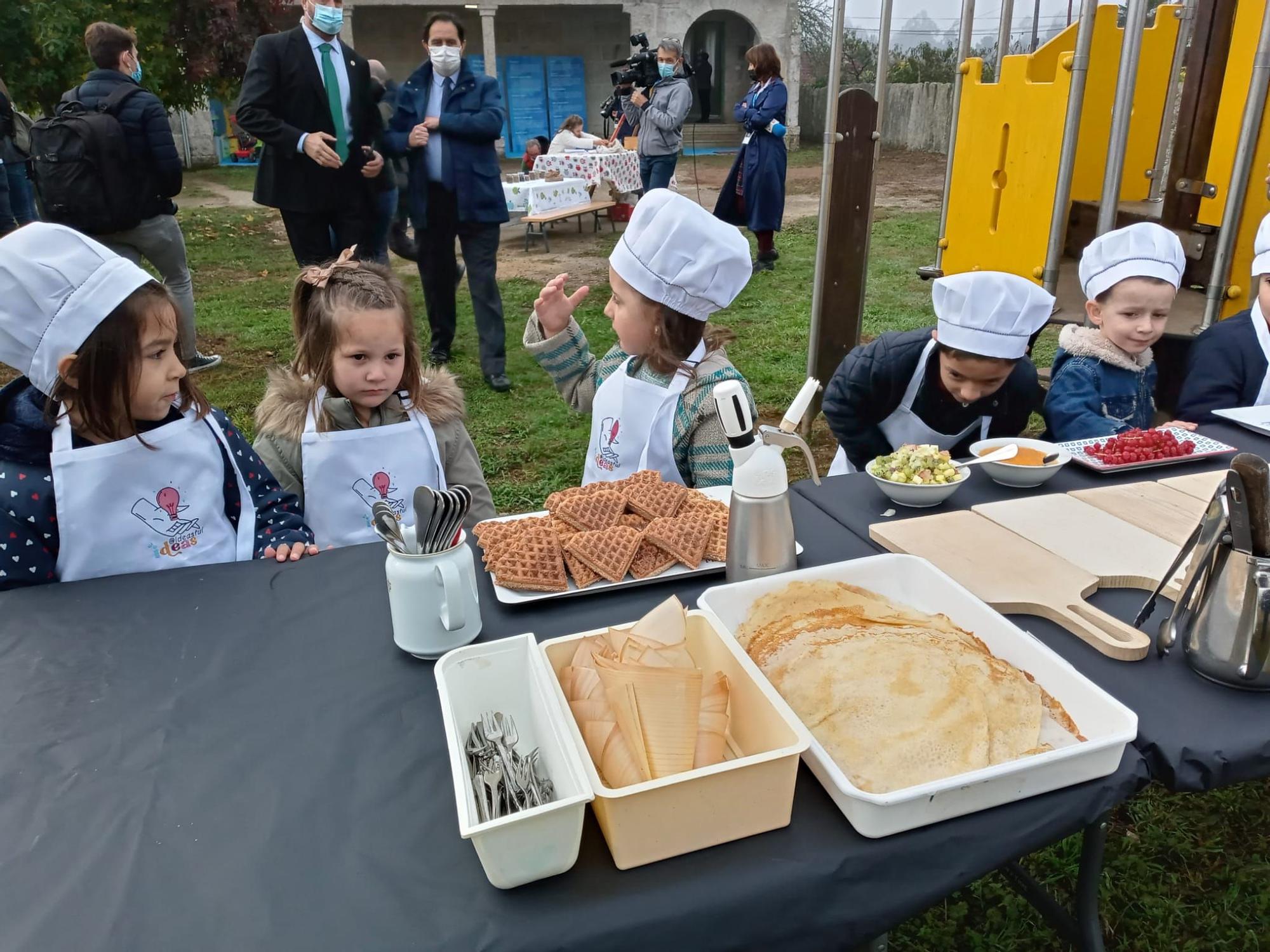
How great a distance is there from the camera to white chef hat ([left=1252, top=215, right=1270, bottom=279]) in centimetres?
290

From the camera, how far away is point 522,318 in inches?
310

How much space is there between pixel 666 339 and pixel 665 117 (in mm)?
7543

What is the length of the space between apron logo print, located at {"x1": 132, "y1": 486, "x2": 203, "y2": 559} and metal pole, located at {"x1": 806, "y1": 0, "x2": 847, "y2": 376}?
343 cm

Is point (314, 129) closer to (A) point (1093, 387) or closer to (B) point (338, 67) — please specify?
(B) point (338, 67)

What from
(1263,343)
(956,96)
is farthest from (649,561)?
(956,96)

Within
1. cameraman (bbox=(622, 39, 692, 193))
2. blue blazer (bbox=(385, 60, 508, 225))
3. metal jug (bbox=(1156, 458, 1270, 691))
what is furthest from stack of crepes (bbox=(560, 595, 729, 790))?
cameraman (bbox=(622, 39, 692, 193))

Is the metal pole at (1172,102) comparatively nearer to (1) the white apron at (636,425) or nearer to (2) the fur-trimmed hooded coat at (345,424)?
(1) the white apron at (636,425)

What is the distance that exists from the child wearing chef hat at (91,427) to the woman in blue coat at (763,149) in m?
7.71

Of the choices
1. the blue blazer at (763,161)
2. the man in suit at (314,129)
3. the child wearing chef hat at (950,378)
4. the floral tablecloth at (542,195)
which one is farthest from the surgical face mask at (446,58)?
the floral tablecloth at (542,195)

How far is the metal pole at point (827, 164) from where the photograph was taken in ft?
14.0

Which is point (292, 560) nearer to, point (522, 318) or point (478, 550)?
point (478, 550)

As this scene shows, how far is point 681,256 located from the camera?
2.45 meters

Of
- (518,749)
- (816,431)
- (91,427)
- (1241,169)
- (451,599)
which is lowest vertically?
(816,431)

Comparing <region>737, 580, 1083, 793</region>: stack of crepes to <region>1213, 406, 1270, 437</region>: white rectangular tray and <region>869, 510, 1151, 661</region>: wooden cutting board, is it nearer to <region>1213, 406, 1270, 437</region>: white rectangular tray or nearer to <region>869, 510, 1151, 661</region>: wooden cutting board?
<region>869, 510, 1151, 661</region>: wooden cutting board
